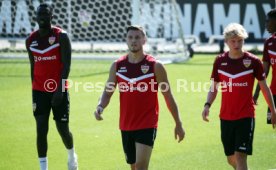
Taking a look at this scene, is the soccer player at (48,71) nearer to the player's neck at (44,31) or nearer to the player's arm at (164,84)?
the player's neck at (44,31)

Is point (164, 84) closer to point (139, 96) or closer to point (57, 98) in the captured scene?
point (139, 96)

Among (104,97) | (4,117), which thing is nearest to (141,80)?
(104,97)

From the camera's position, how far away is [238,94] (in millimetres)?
7418

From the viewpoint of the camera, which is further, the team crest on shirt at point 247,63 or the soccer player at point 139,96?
the team crest on shirt at point 247,63

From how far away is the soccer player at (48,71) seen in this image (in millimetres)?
8461

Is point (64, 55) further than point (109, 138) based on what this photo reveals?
No

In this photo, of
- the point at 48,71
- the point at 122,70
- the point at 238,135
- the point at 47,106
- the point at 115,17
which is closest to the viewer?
the point at 122,70

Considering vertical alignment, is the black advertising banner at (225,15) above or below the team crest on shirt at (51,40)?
below

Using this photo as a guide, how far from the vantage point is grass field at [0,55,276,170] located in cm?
923

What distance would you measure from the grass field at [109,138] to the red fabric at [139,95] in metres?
2.08

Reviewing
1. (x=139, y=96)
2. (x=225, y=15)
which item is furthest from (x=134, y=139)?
(x=225, y=15)

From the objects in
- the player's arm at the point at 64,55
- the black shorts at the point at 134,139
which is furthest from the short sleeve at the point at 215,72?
the player's arm at the point at 64,55

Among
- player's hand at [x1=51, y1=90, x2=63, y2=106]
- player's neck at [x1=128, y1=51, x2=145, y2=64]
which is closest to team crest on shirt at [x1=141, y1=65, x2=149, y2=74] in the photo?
player's neck at [x1=128, y1=51, x2=145, y2=64]

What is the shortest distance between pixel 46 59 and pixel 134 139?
2.19m
